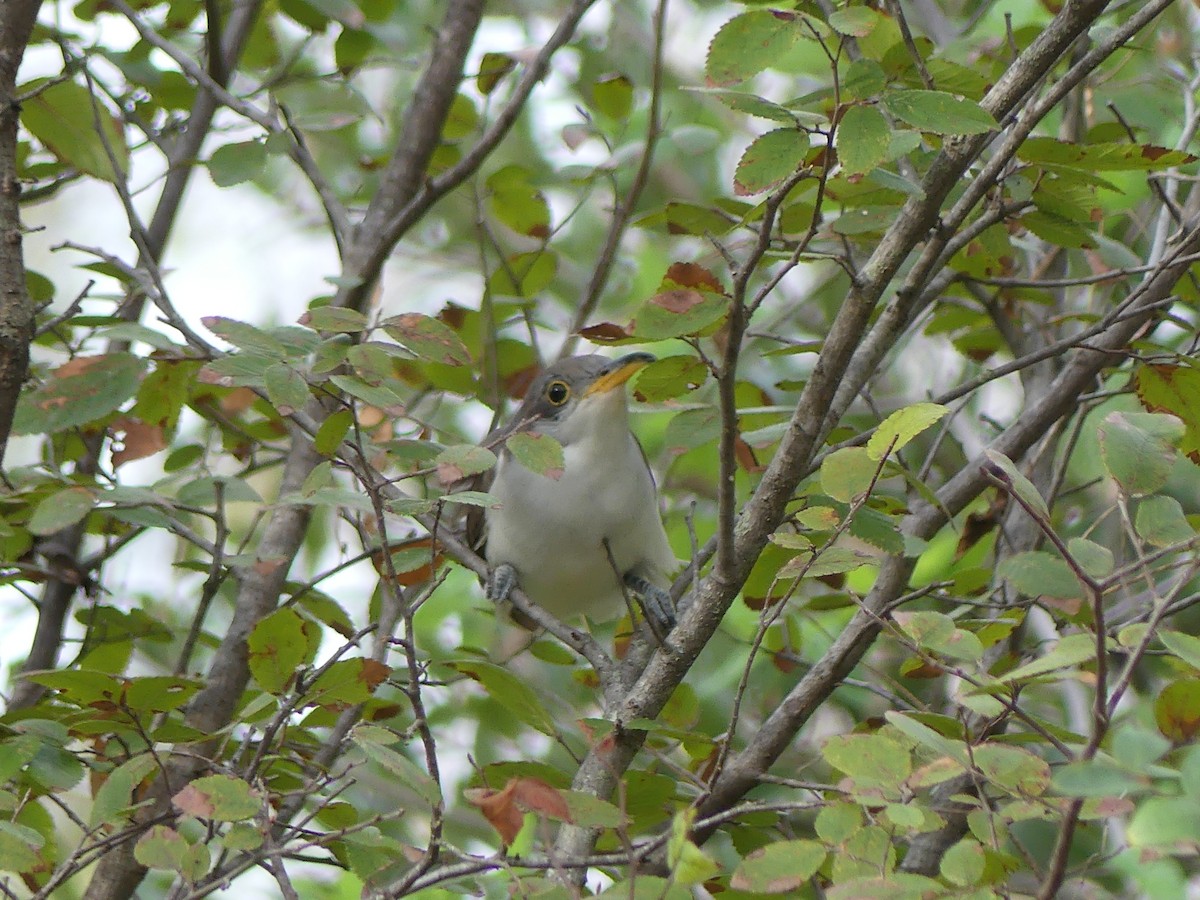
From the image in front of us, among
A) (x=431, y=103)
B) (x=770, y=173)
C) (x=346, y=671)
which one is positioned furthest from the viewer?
(x=431, y=103)

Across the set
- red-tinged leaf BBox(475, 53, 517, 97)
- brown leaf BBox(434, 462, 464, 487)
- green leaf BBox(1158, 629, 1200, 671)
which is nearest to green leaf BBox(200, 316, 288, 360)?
brown leaf BBox(434, 462, 464, 487)

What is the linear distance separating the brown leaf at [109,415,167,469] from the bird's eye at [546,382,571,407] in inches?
52.9

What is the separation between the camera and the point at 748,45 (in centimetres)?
222

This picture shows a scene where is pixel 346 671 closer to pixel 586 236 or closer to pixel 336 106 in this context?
pixel 336 106

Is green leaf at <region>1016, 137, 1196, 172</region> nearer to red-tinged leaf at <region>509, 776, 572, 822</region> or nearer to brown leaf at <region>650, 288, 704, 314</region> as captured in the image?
brown leaf at <region>650, 288, 704, 314</region>

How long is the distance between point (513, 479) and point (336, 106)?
129cm

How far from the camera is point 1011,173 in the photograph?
2781mm

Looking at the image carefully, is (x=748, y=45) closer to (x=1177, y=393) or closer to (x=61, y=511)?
(x=1177, y=393)

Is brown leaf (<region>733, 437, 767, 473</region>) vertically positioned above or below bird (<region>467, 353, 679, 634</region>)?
below

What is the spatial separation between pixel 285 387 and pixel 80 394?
847 millimetres

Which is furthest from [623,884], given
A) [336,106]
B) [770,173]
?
[336,106]

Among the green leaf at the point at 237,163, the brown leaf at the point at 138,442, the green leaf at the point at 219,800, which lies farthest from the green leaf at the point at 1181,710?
the brown leaf at the point at 138,442

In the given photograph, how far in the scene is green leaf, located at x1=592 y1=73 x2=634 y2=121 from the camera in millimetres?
4293

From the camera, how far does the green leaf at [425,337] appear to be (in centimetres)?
251
